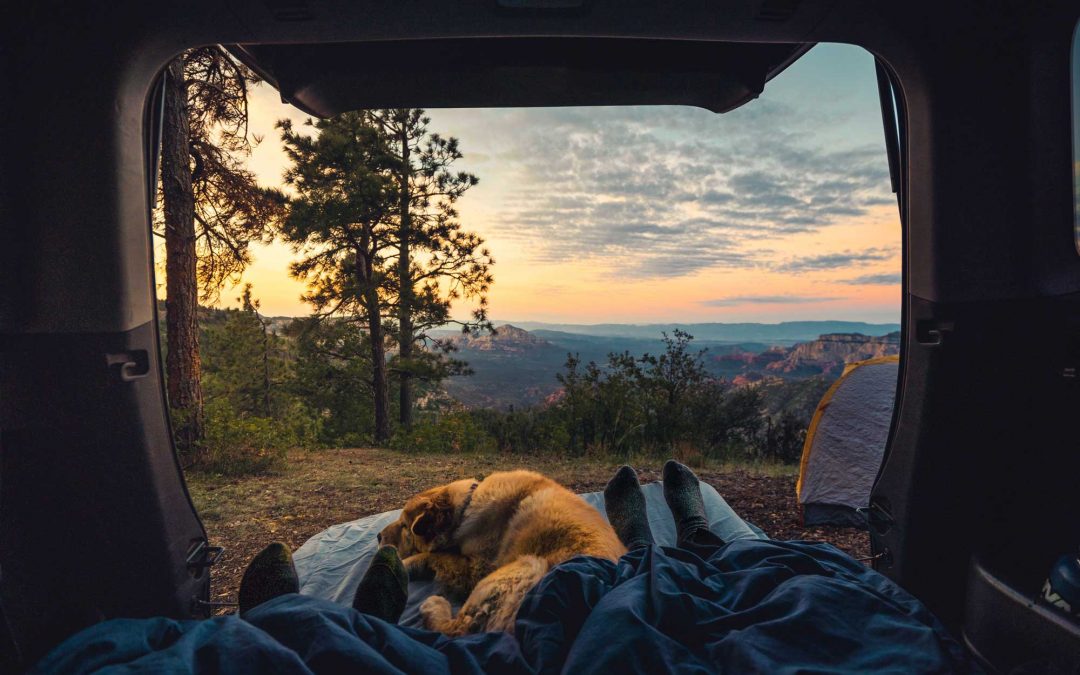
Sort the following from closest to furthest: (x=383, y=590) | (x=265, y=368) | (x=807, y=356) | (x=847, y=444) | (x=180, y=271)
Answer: (x=383, y=590) < (x=847, y=444) < (x=180, y=271) < (x=265, y=368) < (x=807, y=356)

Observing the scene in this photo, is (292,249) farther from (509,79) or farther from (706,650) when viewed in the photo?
(706,650)

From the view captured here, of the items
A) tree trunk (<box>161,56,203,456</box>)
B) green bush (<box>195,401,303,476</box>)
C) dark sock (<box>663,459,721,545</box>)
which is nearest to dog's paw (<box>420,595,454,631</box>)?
dark sock (<box>663,459,721,545</box>)

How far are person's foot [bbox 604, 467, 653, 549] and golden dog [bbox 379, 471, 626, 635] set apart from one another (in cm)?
37

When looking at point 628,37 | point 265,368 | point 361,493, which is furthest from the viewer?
point 265,368

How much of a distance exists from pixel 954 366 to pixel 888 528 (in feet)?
2.21

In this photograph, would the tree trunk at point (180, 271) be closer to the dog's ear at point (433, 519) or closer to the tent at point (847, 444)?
the dog's ear at point (433, 519)

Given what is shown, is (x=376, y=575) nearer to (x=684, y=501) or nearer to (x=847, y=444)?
(x=684, y=501)

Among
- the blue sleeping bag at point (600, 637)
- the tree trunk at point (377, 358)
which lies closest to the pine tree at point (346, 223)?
the tree trunk at point (377, 358)

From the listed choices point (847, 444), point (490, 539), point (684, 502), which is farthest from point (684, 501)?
point (847, 444)

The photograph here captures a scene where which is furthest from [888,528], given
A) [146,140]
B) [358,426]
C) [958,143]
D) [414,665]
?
[358,426]

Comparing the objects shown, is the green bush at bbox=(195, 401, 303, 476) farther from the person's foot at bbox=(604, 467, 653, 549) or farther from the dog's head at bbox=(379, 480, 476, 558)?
the person's foot at bbox=(604, 467, 653, 549)

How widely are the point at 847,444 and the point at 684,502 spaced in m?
2.30

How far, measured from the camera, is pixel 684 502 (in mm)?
3031

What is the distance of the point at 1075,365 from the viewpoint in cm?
159
